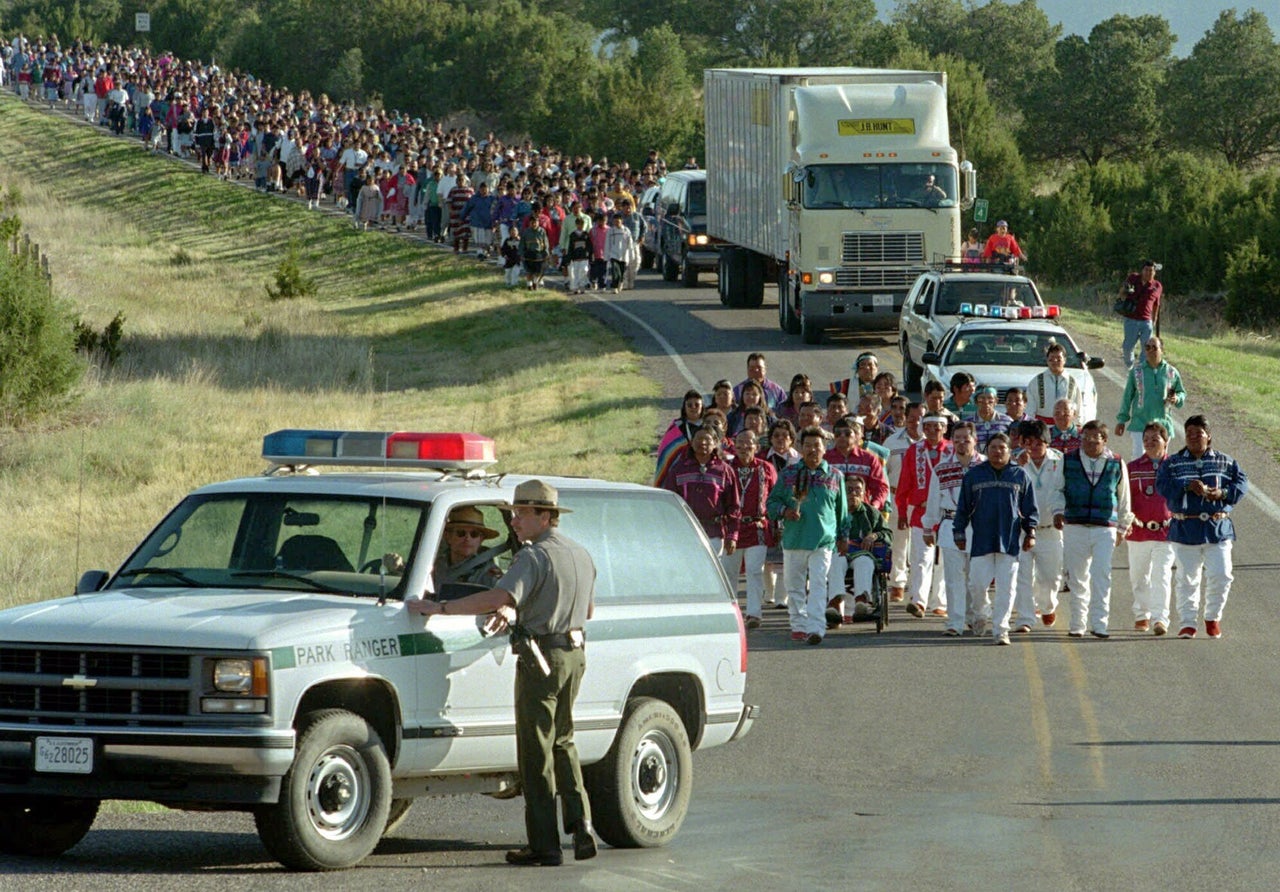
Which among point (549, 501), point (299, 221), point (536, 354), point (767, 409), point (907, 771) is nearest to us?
point (549, 501)

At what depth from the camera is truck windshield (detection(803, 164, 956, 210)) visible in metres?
32.9

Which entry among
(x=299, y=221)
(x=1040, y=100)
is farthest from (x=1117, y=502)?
(x=1040, y=100)

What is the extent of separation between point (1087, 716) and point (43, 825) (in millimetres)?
7143

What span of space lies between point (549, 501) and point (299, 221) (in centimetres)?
4931

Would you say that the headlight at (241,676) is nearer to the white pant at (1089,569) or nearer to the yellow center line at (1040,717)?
the yellow center line at (1040,717)

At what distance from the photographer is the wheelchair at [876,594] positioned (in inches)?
661

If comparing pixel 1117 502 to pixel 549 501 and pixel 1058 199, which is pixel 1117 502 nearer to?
pixel 549 501

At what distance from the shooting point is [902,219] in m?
32.8

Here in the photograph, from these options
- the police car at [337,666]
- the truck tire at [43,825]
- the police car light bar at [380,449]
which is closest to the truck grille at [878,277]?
the police car at [337,666]

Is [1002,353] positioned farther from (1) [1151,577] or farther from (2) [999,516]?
(2) [999,516]

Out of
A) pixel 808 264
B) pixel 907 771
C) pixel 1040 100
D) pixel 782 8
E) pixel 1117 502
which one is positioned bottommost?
pixel 907 771

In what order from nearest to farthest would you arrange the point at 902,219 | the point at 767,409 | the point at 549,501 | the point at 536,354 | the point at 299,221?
the point at 549,501, the point at 767,409, the point at 902,219, the point at 536,354, the point at 299,221

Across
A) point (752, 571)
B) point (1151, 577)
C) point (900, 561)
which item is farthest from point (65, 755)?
point (900, 561)

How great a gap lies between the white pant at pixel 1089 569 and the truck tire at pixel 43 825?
9466 millimetres
